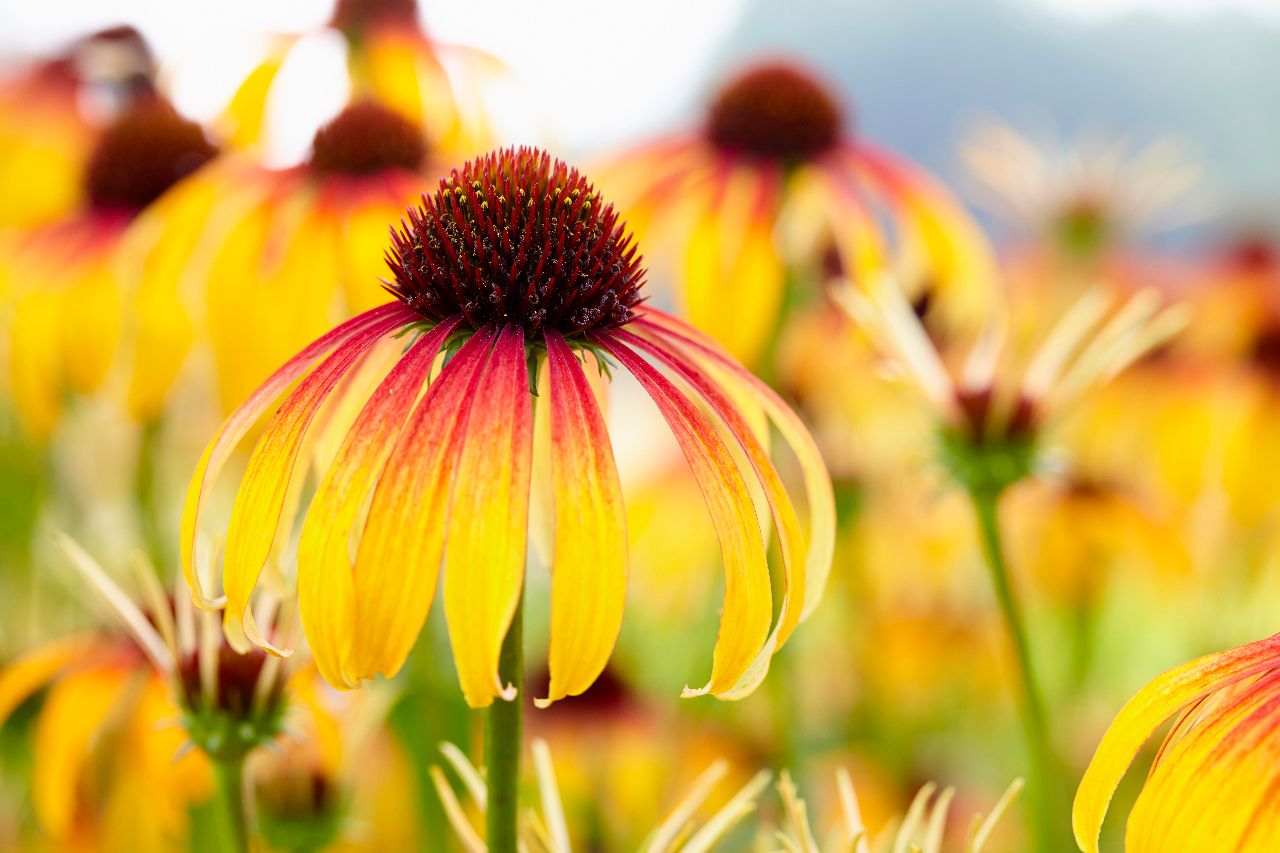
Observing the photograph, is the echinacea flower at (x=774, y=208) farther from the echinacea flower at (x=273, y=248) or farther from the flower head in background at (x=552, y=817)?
the flower head in background at (x=552, y=817)

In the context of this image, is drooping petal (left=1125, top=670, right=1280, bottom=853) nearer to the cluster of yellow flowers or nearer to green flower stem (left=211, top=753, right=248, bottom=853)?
the cluster of yellow flowers

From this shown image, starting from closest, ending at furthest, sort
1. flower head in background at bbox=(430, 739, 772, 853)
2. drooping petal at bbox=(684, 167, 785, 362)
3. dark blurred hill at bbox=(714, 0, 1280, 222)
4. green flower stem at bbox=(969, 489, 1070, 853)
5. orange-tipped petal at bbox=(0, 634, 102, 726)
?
flower head in background at bbox=(430, 739, 772, 853) < green flower stem at bbox=(969, 489, 1070, 853) < orange-tipped petal at bbox=(0, 634, 102, 726) < drooping petal at bbox=(684, 167, 785, 362) < dark blurred hill at bbox=(714, 0, 1280, 222)

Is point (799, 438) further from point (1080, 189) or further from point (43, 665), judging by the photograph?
point (1080, 189)

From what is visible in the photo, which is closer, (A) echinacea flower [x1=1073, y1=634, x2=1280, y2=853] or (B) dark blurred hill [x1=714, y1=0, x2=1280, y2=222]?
(A) echinacea flower [x1=1073, y1=634, x2=1280, y2=853]

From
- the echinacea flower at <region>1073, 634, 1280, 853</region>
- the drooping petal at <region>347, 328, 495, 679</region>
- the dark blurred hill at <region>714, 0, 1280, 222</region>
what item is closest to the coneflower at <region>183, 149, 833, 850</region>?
the drooping petal at <region>347, 328, 495, 679</region>

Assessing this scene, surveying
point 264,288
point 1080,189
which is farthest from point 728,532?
point 1080,189
